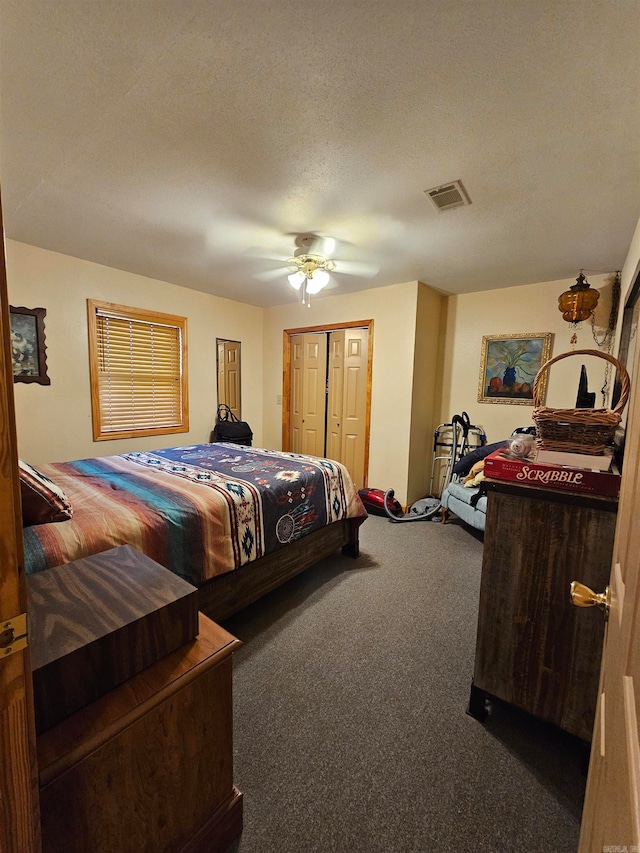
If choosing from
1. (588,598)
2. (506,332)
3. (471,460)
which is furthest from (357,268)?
(588,598)

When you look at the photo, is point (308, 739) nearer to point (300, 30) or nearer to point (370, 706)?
point (370, 706)

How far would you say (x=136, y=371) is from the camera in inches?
144

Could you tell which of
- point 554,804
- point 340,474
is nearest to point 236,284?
point 340,474

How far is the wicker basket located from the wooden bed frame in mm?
Answer: 1632

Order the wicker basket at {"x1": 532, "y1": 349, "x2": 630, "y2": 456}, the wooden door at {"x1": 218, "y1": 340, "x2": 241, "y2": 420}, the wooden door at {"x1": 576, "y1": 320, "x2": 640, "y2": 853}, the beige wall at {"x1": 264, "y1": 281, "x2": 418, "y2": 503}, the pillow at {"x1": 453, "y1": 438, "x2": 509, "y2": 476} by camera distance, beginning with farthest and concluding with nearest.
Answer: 1. the wooden door at {"x1": 218, "y1": 340, "x2": 241, "y2": 420}
2. the beige wall at {"x1": 264, "y1": 281, "x2": 418, "y2": 503}
3. the pillow at {"x1": 453, "y1": 438, "x2": 509, "y2": 476}
4. the wicker basket at {"x1": 532, "y1": 349, "x2": 630, "y2": 456}
5. the wooden door at {"x1": 576, "y1": 320, "x2": 640, "y2": 853}

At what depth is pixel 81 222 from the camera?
7.93 feet

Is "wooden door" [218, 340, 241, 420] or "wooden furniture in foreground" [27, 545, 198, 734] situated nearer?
"wooden furniture in foreground" [27, 545, 198, 734]

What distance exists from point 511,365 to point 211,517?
341 cm

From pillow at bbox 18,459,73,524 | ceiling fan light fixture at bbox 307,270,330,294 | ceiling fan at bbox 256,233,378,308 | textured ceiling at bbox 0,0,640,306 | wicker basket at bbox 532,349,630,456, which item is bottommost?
pillow at bbox 18,459,73,524

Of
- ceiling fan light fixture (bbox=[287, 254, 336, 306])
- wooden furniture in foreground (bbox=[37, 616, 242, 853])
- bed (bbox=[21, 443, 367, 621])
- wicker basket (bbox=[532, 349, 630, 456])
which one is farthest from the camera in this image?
ceiling fan light fixture (bbox=[287, 254, 336, 306])

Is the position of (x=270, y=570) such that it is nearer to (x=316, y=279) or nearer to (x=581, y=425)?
(x=581, y=425)

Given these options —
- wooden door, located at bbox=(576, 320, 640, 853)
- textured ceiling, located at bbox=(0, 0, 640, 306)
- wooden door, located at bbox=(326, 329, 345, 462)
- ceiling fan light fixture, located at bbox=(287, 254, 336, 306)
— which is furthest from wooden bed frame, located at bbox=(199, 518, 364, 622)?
textured ceiling, located at bbox=(0, 0, 640, 306)

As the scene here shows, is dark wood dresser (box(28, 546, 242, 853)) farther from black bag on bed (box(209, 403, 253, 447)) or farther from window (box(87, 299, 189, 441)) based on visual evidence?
black bag on bed (box(209, 403, 253, 447))

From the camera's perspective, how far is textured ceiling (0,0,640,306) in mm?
1095
